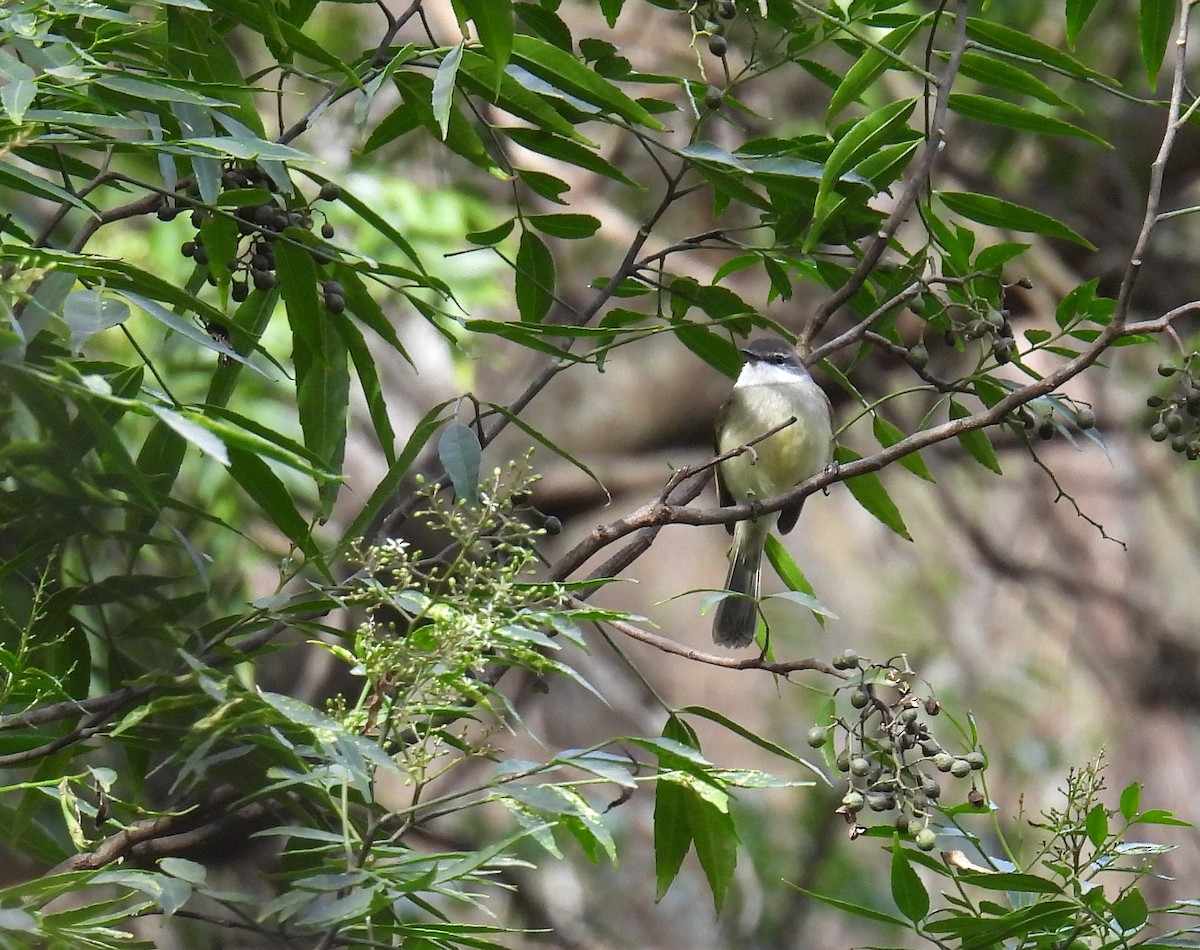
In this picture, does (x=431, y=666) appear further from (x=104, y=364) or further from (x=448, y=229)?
(x=448, y=229)

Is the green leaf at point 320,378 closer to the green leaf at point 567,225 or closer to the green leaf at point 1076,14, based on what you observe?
the green leaf at point 567,225

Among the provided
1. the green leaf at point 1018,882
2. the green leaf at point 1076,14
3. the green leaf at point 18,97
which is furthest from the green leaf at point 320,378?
the green leaf at point 1076,14

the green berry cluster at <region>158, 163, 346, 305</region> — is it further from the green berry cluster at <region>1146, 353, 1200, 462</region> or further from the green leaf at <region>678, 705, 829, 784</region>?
the green berry cluster at <region>1146, 353, 1200, 462</region>

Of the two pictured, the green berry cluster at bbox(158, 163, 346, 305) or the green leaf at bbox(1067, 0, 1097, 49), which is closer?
the green berry cluster at bbox(158, 163, 346, 305)

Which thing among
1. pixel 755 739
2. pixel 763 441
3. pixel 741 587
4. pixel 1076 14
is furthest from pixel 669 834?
pixel 741 587

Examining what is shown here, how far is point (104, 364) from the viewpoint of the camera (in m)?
2.03

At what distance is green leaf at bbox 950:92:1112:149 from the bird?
157cm

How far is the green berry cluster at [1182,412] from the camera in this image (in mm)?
2088

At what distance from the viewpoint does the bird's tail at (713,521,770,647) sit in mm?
4211

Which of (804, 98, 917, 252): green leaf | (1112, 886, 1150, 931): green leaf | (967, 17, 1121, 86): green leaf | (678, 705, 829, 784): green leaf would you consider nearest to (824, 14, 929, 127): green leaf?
(804, 98, 917, 252): green leaf

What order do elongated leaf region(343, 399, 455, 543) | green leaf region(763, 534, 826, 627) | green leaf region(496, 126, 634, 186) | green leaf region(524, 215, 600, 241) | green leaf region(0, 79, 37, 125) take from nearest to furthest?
green leaf region(0, 79, 37, 125) < elongated leaf region(343, 399, 455, 543) < green leaf region(496, 126, 634, 186) < green leaf region(524, 215, 600, 241) < green leaf region(763, 534, 826, 627)

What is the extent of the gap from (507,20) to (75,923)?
1178 millimetres

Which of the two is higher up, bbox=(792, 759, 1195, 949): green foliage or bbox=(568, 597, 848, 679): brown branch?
bbox=(568, 597, 848, 679): brown branch

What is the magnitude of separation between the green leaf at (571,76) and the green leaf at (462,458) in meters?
0.54
